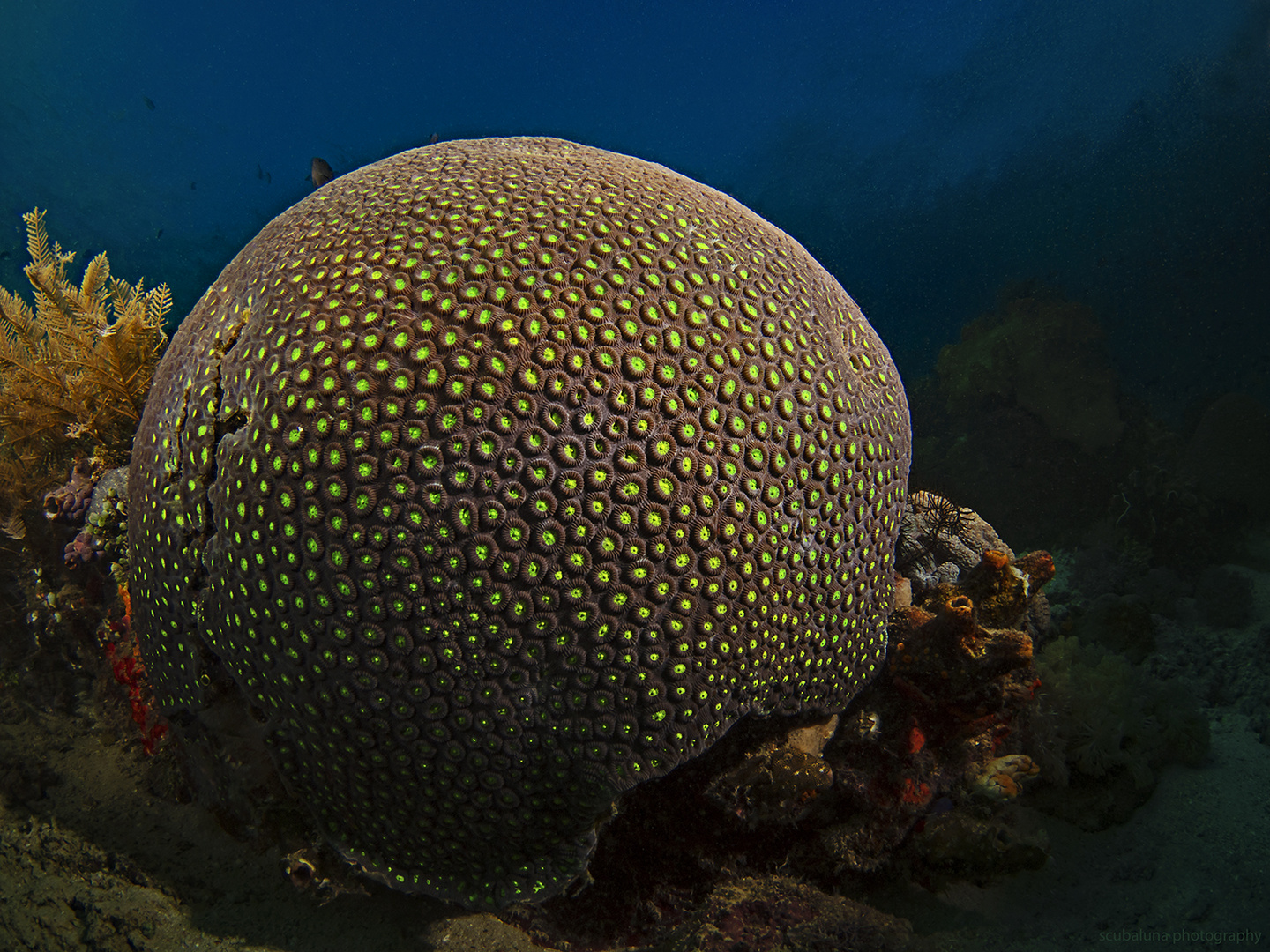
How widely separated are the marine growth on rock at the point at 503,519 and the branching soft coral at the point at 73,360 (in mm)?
2756

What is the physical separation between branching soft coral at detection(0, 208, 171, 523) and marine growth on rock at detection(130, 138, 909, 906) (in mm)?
2756

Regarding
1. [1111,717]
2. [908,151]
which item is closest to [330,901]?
[1111,717]

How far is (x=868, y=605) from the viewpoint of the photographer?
2.85 metres

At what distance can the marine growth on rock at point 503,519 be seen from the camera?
2.17 meters

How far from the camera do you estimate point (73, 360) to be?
4.54 m

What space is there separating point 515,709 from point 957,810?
2773 millimetres

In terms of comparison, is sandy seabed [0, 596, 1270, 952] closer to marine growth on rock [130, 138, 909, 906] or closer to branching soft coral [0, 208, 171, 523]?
marine growth on rock [130, 138, 909, 906]

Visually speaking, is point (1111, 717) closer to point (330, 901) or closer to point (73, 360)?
point (330, 901)

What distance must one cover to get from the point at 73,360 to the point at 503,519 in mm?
4891

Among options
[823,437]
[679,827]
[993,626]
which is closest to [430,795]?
[679,827]

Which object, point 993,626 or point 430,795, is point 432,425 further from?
point 993,626

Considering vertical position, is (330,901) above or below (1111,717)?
below

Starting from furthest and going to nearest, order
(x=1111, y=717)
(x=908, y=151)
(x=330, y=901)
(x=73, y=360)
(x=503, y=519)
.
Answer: (x=908, y=151)
(x=73, y=360)
(x=1111, y=717)
(x=330, y=901)
(x=503, y=519)

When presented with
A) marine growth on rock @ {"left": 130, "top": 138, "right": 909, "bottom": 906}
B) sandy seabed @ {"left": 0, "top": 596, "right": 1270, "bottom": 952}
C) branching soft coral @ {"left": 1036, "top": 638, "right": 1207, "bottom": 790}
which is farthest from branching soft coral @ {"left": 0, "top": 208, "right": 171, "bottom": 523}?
branching soft coral @ {"left": 1036, "top": 638, "right": 1207, "bottom": 790}
